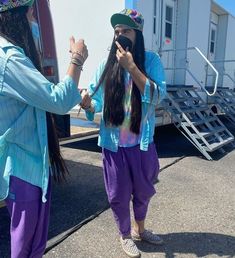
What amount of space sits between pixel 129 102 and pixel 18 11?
46.2 inches

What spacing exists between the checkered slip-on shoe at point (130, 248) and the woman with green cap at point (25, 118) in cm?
120

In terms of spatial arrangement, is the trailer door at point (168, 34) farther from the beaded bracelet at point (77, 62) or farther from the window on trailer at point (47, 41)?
the beaded bracelet at point (77, 62)

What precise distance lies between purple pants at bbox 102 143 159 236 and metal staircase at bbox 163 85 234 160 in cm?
333

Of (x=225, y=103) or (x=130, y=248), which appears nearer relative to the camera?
(x=130, y=248)

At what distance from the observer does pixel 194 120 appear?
630 cm

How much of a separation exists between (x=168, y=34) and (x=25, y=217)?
246 inches

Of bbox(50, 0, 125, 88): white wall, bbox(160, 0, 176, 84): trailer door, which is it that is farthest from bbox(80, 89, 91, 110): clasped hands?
bbox(160, 0, 176, 84): trailer door

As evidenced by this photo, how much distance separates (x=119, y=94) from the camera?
8.04 ft

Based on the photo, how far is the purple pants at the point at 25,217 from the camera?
1508mm

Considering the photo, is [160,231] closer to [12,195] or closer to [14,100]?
[12,195]

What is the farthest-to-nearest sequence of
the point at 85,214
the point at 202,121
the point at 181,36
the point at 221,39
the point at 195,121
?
1. the point at 221,39
2. the point at 181,36
3. the point at 202,121
4. the point at 195,121
5. the point at 85,214

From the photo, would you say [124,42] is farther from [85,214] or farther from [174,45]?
[174,45]

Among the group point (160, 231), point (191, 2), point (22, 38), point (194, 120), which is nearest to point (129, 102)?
point (22, 38)

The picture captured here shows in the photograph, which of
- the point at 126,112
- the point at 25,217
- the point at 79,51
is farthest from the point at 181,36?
the point at 25,217
